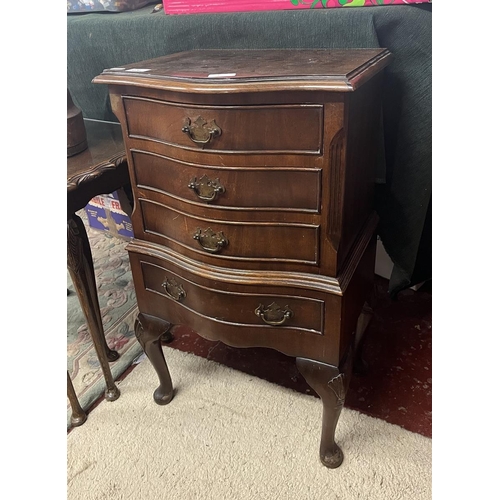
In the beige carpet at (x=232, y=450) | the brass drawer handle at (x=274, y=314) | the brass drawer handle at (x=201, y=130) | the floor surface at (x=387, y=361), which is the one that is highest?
the brass drawer handle at (x=201, y=130)

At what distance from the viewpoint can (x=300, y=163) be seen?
0.80 meters

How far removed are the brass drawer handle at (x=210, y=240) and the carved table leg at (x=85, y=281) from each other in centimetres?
39

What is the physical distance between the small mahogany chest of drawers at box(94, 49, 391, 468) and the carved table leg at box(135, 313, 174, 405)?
8cm

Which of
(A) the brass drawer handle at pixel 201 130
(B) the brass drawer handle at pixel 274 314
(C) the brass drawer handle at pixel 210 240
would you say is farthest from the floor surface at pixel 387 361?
(A) the brass drawer handle at pixel 201 130

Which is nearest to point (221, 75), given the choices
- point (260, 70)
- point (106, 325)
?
point (260, 70)

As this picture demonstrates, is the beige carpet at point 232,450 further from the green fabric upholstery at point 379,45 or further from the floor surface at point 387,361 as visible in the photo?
the green fabric upholstery at point 379,45

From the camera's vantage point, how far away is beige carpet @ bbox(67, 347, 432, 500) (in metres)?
1.07

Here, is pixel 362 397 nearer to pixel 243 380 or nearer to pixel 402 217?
pixel 243 380

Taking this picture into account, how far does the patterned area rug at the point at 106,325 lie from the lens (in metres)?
1.41

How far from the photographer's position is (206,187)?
0.88 m

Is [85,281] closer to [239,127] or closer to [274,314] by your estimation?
[274,314]

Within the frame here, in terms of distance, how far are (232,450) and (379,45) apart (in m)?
1.06

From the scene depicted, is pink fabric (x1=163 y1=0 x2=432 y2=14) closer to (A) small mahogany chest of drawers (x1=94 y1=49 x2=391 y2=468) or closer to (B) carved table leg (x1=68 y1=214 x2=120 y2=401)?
(A) small mahogany chest of drawers (x1=94 y1=49 x2=391 y2=468)

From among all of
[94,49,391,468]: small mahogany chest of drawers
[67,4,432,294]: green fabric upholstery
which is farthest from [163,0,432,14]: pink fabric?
[94,49,391,468]: small mahogany chest of drawers
